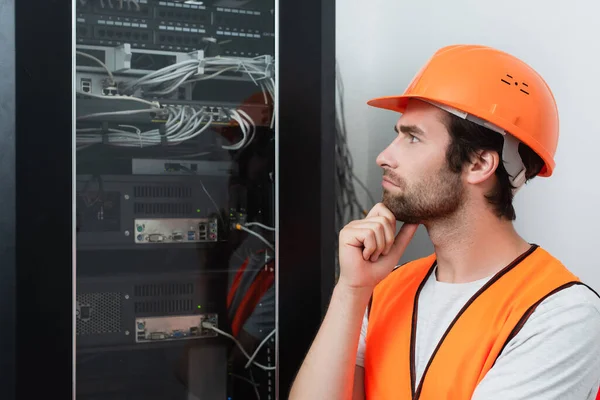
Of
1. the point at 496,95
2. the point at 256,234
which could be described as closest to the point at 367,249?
the point at 496,95

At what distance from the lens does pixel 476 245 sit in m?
1.43

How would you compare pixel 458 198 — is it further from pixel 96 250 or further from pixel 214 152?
pixel 96 250

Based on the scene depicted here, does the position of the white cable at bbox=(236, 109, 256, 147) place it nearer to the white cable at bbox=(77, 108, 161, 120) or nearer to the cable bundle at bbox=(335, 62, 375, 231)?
the white cable at bbox=(77, 108, 161, 120)

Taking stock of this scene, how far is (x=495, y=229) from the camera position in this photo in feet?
4.70

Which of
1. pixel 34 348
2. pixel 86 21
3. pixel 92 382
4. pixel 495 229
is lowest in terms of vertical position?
pixel 92 382

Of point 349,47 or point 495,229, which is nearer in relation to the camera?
point 495,229

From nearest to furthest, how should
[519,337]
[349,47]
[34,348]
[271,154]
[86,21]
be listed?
[519,337] → [34,348] → [86,21] → [271,154] → [349,47]

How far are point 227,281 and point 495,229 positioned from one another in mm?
873

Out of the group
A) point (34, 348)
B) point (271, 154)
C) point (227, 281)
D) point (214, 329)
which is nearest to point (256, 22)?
point (271, 154)

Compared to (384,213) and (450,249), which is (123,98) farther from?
(450,249)

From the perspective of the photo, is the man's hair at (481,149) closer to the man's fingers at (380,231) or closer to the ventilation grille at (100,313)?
the man's fingers at (380,231)

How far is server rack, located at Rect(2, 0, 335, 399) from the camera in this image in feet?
5.39

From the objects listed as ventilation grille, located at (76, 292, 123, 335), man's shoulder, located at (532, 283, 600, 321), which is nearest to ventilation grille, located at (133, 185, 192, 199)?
ventilation grille, located at (76, 292, 123, 335)

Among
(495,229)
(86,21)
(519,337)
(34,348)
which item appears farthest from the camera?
(86,21)
